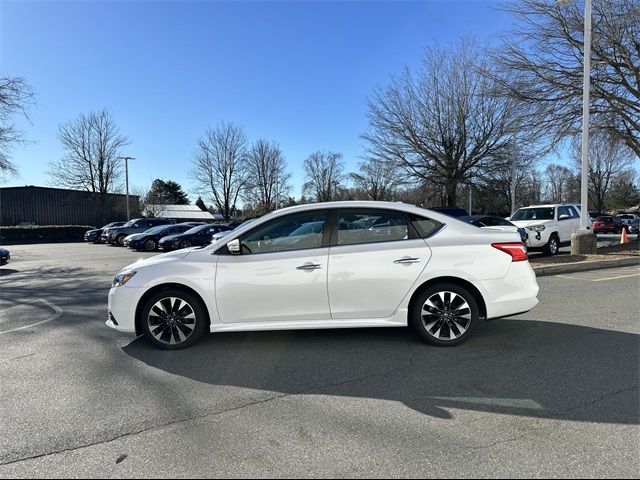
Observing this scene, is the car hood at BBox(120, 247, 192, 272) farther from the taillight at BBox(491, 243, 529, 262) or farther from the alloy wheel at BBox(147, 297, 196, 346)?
the taillight at BBox(491, 243, 529, 262)

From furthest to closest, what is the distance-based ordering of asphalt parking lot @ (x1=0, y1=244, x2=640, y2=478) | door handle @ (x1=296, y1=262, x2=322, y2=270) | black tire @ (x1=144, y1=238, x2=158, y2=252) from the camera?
black tire @ (x1=144, y1=238, x2=158, y2=252) < door handle @ (x1=296, y1=262, x2=322, y2=270) < asphalt parking lot @ (x1=0, y1=244, x2=640, y2=478)

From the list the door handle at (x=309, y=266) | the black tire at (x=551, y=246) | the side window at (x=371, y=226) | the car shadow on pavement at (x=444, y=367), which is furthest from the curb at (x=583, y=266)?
the door handle at (x=309, y=266)

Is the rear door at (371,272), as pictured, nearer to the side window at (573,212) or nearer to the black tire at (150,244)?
the side window at (573,212)

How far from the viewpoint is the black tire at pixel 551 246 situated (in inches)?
538

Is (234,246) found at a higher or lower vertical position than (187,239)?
higher

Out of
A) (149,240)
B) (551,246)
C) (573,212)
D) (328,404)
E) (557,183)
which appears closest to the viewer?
(328,404)

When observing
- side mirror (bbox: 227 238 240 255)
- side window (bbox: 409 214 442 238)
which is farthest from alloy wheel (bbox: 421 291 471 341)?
side mirror (bbox: 227 238 240 255)

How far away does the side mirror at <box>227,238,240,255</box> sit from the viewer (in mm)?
4848

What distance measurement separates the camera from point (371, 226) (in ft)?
16.3

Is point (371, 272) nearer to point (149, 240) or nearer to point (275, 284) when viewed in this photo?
point (275, 284)

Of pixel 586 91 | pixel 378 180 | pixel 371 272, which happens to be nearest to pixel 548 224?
pixel 586 91

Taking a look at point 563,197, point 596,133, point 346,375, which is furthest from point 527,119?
point 563,197

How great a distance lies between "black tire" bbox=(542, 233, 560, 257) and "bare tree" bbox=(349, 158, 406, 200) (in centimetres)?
1210

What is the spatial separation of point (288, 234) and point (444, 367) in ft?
7.10
